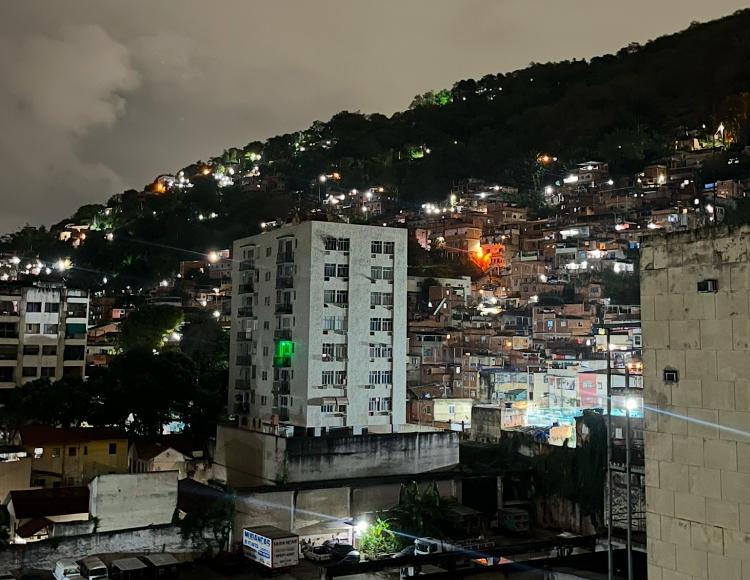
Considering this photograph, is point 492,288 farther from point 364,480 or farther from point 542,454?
point 364,480

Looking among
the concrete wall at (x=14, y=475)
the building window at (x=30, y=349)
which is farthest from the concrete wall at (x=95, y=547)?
the building window at (x=30, y=349)

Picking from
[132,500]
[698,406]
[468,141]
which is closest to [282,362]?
[132,500]

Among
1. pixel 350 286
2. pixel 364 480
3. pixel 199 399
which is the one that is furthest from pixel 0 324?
pixel 364 480

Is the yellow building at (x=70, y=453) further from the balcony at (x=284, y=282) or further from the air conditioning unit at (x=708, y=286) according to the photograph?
the air conditioning unit at (x=708, y=286)

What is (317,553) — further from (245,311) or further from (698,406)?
(698,406)

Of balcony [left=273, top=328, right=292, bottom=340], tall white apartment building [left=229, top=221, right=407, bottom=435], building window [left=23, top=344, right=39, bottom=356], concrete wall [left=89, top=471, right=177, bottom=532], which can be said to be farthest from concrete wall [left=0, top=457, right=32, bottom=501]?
building window [left=23, top=344, right=39, bottom=356]

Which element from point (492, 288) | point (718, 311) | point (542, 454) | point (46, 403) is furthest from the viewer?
point (492, 288)
